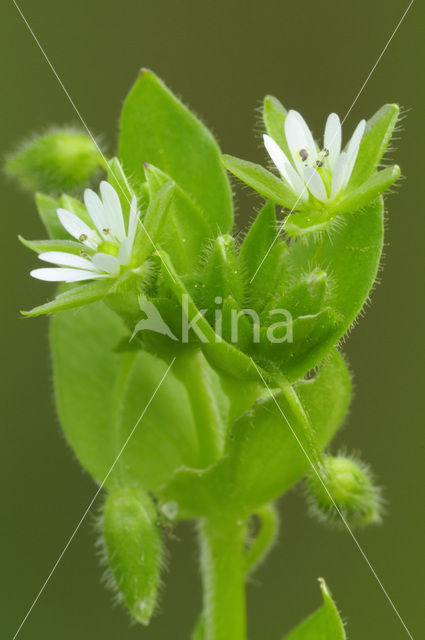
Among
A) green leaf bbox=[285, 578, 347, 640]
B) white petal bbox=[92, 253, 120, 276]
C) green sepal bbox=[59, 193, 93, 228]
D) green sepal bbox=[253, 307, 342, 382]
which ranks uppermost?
green sepal bbox=[59, 193, 93, 228]

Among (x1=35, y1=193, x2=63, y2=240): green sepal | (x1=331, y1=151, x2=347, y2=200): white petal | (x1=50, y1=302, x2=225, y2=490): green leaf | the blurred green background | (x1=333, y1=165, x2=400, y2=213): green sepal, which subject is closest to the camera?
(x1=333, y1=165, x2=400, y2=213): green sepal

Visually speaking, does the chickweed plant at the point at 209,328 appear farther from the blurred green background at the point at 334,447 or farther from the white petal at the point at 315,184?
the blurred green background at the point at 334,447

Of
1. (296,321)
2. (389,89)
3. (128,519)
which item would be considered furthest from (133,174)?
(389,89)

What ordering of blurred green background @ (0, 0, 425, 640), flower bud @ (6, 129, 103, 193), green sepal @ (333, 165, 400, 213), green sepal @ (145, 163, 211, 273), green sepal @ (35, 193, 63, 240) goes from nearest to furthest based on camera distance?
green sepal @ (333, 165, 400, 213) → green sepal @ (145, 163, 211, 273) → green sepal @ (35, 193, 63, 240) → flower bud @ (6, 129, 103, 193) → blurred green background @ (0, 0, 425, 640)

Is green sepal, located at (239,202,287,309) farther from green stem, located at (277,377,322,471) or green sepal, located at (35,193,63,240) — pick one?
green sepal, located at (35,193,63,240)

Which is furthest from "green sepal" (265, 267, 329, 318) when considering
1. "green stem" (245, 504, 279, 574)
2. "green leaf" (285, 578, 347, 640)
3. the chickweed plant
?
"green stem" (245, 504, 279, 574)

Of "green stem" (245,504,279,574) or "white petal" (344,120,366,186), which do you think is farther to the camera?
"green stem" (245,504,279,574)

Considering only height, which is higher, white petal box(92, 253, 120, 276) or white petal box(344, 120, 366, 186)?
white petal box(92, 253, 120, 276)

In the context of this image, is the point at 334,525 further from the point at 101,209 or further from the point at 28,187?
the point at 28,187
